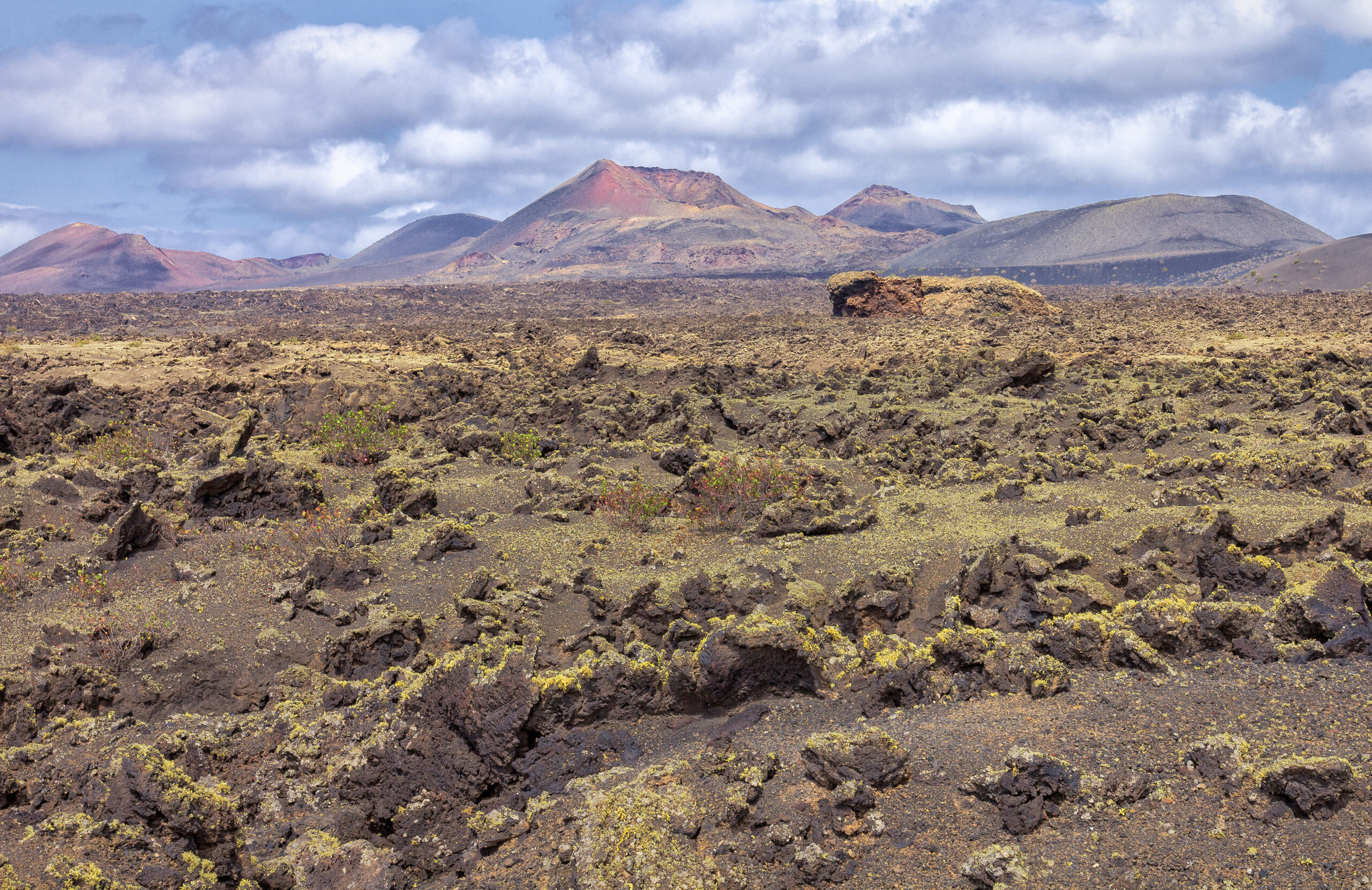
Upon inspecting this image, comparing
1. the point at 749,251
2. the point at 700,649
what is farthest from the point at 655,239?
the point at 700,649

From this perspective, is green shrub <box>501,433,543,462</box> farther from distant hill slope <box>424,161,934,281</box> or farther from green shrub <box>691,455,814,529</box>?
distant hill slope <box>424,161,934,281</box>

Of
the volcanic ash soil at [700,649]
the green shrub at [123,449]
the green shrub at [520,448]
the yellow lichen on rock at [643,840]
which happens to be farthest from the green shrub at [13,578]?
the yellow lichen on rock at [643,840]

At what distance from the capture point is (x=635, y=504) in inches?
350

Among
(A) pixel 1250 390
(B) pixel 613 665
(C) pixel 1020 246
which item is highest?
(C) pixel 1020 246

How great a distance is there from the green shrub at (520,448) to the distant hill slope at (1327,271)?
58.8 m

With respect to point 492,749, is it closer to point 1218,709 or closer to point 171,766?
point 171,766

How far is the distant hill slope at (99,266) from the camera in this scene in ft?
403

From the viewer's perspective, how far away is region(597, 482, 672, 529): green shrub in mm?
8727

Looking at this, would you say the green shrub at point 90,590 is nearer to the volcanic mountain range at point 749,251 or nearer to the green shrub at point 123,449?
the green shrub at point 123,449

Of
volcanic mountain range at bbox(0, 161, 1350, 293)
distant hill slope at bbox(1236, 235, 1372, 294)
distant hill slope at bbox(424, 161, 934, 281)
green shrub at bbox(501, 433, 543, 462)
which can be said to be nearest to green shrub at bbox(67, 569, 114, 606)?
green shrub at bbox(501, 433, 543, 462)

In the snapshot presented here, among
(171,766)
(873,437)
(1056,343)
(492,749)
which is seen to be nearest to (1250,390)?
(873,437)

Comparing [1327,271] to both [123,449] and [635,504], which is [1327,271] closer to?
[635,504]

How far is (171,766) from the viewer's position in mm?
4340

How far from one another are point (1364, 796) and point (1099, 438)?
7.68m
